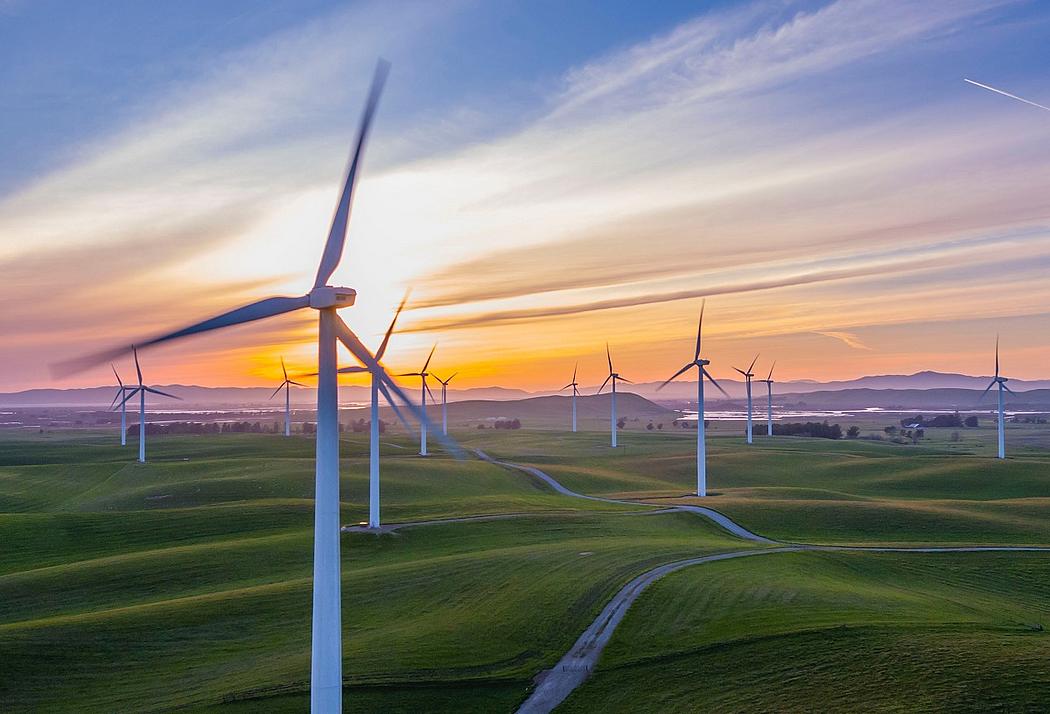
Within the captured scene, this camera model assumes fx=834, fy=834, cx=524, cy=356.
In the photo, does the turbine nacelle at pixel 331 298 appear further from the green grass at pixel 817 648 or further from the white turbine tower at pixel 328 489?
the green grass at pixel 817 648

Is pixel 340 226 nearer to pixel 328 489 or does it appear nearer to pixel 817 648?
pixel 328 489

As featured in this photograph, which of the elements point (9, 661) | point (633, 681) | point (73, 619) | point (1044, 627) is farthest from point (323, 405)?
point (1044, 627)

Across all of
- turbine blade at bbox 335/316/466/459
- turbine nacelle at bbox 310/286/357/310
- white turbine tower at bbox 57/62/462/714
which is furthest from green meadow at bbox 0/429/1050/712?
turbine nacelle at bbox 310/286/357/310

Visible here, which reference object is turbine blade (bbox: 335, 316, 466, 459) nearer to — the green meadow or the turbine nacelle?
the turbine nacelle

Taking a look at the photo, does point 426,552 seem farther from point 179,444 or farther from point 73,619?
point 179,444

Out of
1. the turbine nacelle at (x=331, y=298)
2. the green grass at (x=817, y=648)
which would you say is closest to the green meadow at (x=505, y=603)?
the green grass at (x=817, y=648)

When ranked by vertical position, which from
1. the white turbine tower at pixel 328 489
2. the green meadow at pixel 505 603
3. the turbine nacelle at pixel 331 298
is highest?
the turbine nacelle at pixel 331 298

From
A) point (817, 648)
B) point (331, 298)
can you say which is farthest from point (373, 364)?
point (817, 648)
